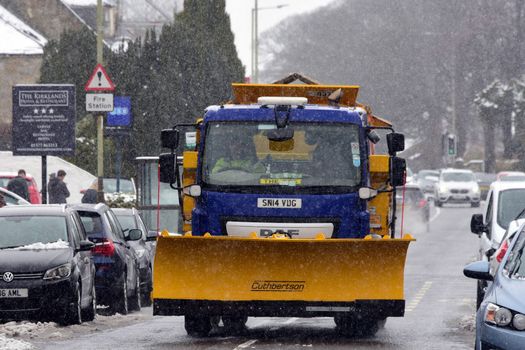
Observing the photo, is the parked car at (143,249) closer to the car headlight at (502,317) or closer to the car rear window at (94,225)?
the car rear window at (94,225)

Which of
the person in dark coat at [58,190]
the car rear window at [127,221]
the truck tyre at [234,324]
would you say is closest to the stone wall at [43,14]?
the person in dark coat at [58,190]

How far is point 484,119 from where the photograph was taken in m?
89.1

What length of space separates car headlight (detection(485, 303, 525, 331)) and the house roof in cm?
7662

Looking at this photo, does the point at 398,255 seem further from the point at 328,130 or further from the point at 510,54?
the point at 510,54

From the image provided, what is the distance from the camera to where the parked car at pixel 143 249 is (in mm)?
23531

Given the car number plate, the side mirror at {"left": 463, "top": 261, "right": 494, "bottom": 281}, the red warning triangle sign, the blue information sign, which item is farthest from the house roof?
the side mirror at {"left": 463, "top": 261, "right": 494, "bottom": 281}

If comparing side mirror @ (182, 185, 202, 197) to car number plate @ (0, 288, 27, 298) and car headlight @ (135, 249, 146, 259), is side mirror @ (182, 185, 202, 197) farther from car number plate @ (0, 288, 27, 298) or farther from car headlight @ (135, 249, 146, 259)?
car headlight @ (135, 249, 146, 259)

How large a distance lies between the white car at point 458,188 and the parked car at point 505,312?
195ft

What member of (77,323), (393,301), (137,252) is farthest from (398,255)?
(137,252)

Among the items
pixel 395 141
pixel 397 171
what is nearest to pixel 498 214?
pixel 397 171

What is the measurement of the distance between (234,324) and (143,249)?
259 inches

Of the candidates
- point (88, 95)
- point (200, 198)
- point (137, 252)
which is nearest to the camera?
point (200, 198)

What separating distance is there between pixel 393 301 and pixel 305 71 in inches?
3568

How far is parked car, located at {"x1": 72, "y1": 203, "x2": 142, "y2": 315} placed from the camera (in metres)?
21.0
